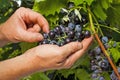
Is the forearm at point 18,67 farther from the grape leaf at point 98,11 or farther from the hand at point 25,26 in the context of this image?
the grape leaf at point 98,11

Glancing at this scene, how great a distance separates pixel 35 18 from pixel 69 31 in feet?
0.69

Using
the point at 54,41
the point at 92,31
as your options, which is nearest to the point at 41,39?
the point at 54,41

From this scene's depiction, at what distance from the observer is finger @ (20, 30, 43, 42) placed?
1.17 meters

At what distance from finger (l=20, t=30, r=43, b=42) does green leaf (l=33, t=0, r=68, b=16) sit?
84 millimetres

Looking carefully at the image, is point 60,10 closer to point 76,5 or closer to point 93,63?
point 76,5

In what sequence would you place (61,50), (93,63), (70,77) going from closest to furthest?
(61,50), (93,63), (70,77)

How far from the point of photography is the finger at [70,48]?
3.51 feet

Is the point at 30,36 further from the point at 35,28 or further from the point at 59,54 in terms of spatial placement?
the point at 59,54

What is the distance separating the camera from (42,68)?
114 cm

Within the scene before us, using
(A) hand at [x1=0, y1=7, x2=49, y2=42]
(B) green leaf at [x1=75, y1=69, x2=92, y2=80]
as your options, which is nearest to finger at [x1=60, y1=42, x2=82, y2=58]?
(A) hand at [x1=0, y1=7, x2=49, y2=42]

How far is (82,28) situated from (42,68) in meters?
0.18

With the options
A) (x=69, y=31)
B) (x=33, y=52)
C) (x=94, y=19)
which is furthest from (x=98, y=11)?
(x=33, y=52)

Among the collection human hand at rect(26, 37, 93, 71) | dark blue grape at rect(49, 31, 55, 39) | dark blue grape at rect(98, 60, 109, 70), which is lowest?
dark blue grape at rect(98, 60, 109, 70)

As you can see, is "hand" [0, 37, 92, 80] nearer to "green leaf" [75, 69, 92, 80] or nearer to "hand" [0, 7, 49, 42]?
"hand" [0, 7, 49, 42]
